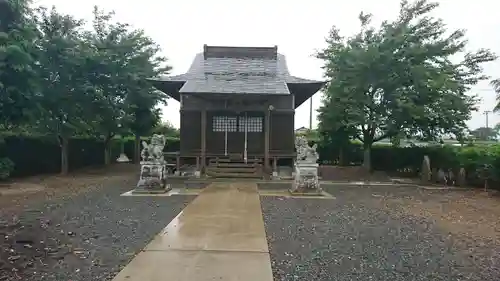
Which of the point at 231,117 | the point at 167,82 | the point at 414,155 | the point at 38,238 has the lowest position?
the point at 38,238

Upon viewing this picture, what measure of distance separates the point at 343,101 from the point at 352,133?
7.75ft

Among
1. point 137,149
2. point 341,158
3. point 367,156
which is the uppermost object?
point 137,149

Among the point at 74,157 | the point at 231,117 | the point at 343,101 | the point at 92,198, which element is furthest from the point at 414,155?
the point at 74,157

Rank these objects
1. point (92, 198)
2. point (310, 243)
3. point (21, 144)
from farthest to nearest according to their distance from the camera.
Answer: point (21, 144) < point (92, 198) < point (310, 243)

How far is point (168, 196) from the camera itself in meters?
10.8

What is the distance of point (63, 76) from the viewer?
1625 centimetres

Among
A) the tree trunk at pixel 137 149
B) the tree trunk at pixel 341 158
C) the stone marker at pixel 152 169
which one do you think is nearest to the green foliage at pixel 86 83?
the tree trunk at pixel 137 149

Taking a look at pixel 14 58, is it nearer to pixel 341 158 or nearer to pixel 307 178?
pixel 307 178

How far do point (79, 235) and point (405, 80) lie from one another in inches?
547

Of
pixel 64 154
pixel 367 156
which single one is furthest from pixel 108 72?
pixel 367 156

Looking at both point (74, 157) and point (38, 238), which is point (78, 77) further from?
point (38, 238)

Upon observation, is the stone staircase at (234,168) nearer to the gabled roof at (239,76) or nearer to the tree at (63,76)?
the gabled roof at (239,76)

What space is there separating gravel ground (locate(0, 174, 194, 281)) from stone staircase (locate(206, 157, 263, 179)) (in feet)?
16.0

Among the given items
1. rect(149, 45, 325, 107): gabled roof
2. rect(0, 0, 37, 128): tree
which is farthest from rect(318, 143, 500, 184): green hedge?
rect(0, 0, 37, 128): tree
